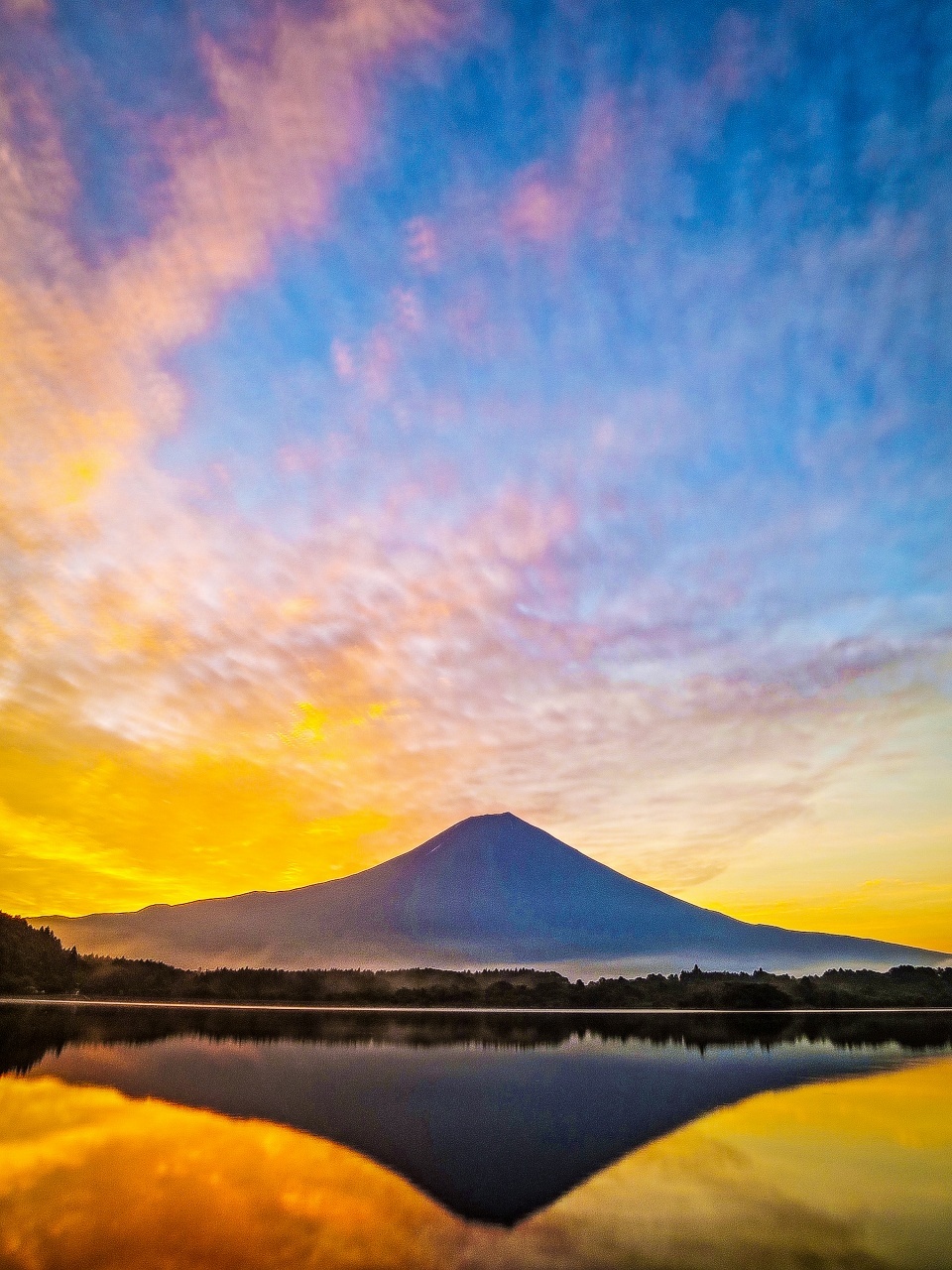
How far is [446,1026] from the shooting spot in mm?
60719

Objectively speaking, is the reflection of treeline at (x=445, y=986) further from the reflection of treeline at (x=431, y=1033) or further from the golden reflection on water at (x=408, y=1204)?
the golden reflection on water at (x=408, y=1204)

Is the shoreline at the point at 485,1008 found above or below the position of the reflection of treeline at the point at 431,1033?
below

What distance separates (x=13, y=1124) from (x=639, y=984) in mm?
106581

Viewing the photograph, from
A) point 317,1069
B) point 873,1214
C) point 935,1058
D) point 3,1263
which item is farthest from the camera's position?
point 935,1058

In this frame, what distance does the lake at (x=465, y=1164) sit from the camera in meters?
11.0


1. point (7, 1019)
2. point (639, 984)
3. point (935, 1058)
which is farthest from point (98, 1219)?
point (639, 984)

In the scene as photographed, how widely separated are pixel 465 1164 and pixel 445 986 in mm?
104220

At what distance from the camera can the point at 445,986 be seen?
111m

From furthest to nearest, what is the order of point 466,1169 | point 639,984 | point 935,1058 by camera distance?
1. point 639,984
2. point 935,1058
3. point 466,1169

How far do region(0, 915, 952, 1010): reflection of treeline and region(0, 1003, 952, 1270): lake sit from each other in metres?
79.5

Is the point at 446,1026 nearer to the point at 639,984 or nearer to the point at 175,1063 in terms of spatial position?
the point at 175,1063

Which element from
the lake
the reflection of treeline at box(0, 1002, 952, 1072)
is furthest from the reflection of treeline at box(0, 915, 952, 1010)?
the lake

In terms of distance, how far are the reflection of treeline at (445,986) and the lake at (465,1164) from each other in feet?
261

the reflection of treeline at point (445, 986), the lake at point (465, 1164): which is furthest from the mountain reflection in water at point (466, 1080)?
the reflection of treeline at point (445, 986)
